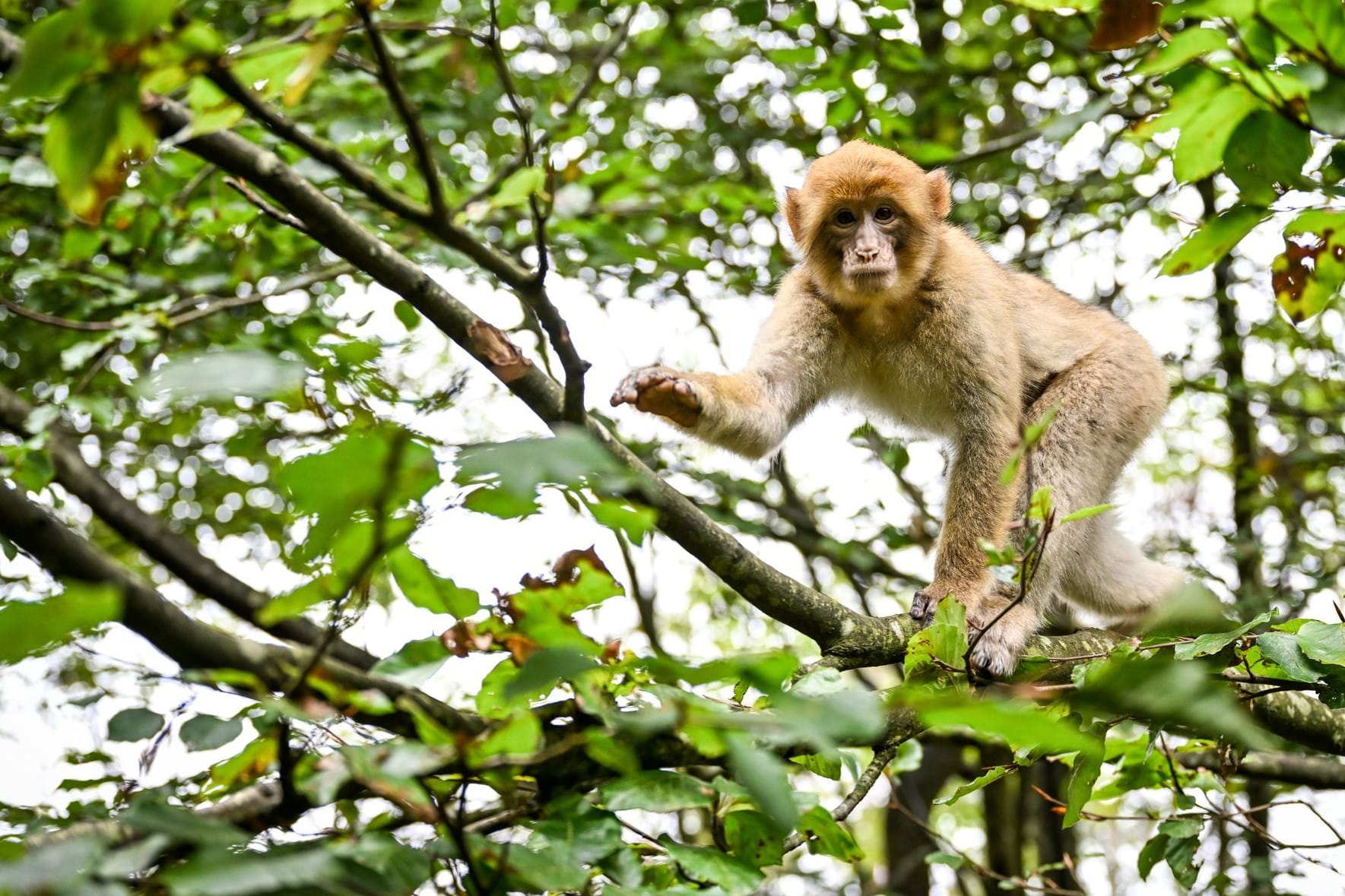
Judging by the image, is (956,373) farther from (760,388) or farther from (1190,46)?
(1190,46)

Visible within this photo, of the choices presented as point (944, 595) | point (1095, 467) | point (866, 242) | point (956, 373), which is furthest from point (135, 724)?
point (1095, 467)

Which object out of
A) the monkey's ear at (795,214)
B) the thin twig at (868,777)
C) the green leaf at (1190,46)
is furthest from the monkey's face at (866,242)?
the green leaf at (1190,46)

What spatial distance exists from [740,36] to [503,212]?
290 cm

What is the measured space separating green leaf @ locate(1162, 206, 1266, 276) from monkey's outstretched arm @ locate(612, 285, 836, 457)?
2.09m

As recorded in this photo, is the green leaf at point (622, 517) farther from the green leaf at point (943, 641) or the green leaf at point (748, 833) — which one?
the green leaf at point (943, 641)

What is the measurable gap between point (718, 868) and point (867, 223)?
3.92 meters

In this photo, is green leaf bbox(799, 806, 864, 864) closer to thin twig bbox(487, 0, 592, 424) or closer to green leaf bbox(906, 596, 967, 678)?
green leaf bbox(906, 596, 967, 678)

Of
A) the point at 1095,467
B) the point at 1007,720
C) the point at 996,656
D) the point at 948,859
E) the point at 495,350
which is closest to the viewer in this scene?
the point at 1007,720

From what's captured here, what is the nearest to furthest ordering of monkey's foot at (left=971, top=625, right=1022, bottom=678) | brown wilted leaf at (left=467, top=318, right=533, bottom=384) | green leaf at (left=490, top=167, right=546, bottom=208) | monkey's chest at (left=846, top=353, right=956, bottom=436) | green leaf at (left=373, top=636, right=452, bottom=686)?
1. green leaf at (left=373, top=636, right=452, bottom=686)
2. green leaf at (left=490, top=167, right=546, bottom=208)
3. brown wilted leaf at (left=467, top=318, right=533, bottom=384)
4. monkey's foot at (left=971, top=625, right=1022, bottom=678)
5. monkey's chest at (left=846, top=353, right=956, bottom=436)

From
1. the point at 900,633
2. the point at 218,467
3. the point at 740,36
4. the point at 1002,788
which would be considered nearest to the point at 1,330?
the point at 218,467

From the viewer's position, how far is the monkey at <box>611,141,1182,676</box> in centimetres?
495

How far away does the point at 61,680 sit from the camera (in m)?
7.57

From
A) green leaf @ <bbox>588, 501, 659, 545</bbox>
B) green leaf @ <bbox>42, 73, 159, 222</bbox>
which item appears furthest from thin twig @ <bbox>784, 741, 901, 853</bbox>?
green leaf @ <bbox>42, 73, 159, 222</bbox>

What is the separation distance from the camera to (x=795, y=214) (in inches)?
223
